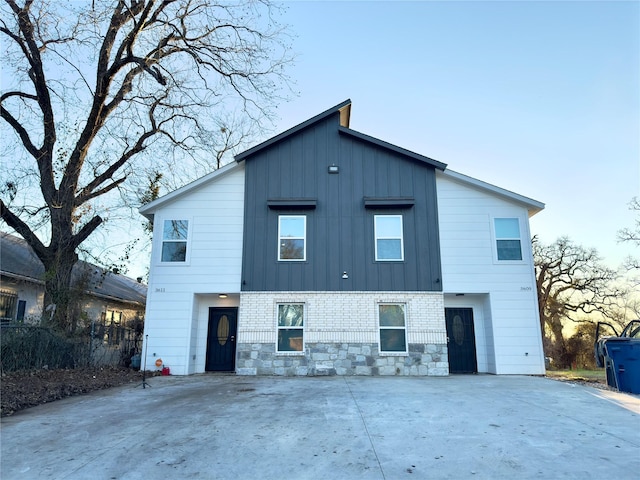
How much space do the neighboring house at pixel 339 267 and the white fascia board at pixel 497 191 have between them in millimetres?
50

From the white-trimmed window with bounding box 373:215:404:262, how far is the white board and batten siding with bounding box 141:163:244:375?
4321 mm

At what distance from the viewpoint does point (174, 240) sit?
12.9m

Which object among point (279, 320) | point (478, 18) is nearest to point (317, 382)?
point (279, 320)

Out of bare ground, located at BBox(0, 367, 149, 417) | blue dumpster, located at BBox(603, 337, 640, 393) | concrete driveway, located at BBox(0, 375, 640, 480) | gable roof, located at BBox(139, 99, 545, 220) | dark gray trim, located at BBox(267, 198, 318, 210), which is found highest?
gable roof, located at BBox(139, 99, 545, 220)

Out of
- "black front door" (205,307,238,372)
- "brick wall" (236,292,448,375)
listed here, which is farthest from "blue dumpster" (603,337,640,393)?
"black front door" (205,307,238,372)

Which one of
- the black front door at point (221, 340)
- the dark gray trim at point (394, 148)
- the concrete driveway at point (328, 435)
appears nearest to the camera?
the concrete driveway at point (328, 435)

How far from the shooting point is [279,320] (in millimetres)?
12305

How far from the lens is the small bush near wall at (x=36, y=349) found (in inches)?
366

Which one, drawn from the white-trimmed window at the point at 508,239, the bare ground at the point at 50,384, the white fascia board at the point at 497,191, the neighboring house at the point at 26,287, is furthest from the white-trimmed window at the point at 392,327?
the neighboring house at the point at 26,287

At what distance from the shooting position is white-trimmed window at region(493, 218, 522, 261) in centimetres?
1271

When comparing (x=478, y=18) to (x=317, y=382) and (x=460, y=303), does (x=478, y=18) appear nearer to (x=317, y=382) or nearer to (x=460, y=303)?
(x=460, y=303)

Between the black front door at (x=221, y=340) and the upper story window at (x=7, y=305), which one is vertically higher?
the upper story window at (x=7, y=305)

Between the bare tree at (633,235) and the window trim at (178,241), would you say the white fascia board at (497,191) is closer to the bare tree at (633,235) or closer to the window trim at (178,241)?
the window trim at (178,241)

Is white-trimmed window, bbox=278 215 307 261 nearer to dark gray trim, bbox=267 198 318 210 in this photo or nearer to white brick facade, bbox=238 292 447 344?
Answer: dark gray trim, bbox=267 198 318 210
